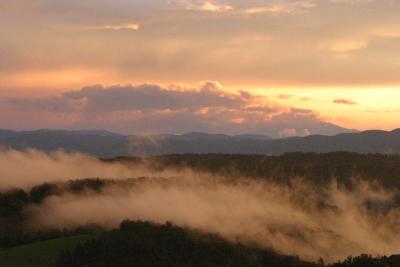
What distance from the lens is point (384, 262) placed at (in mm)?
164375

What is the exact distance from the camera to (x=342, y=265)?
566 feet

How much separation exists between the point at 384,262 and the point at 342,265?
1288cm
